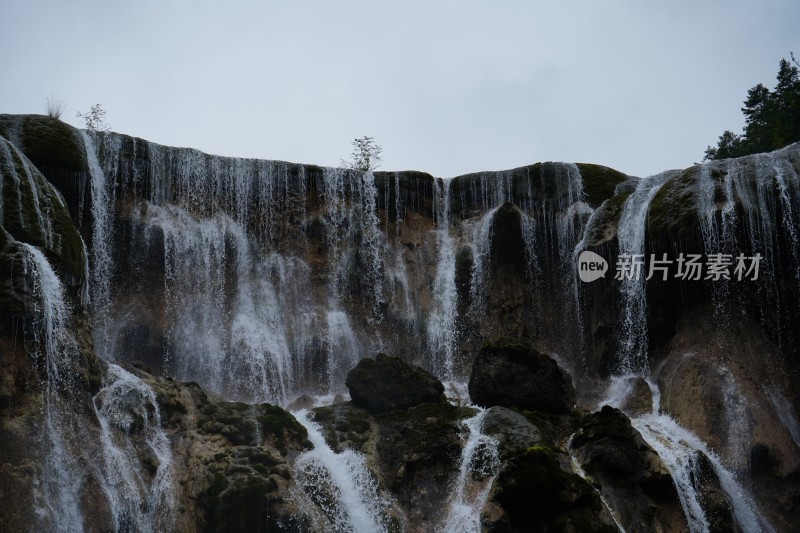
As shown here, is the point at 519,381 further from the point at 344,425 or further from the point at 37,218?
the point at 37,218

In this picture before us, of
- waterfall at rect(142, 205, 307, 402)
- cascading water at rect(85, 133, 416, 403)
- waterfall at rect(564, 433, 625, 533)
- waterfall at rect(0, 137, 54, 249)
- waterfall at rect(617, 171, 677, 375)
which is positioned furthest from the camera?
cascading water at rect(85, 133, 416, 403)

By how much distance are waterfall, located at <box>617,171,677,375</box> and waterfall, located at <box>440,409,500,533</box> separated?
7.00 m

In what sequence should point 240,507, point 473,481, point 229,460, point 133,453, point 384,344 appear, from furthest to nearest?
point 384,344 → point 473,481 → point 229,460 → point 133,453 → point 240,507

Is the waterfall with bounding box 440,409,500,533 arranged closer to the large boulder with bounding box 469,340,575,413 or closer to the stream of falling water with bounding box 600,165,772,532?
the large boulder with bounding box 469,340,575,413

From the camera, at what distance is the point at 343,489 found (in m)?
15.6

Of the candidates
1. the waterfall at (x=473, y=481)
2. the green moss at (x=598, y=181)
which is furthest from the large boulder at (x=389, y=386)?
the green moss at (x=598, y=181)

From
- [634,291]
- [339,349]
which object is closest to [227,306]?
[339,349]

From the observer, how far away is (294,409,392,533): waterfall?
49.3ft

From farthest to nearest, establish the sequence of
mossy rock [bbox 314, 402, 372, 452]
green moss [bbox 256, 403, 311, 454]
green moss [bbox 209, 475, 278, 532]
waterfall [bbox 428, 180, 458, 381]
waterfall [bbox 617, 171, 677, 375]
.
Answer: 1. waterfall [bbox 428, 180, 458, 381]
2. waterfall [bbox 617, 171, 677, 375]
3. mossy rock [bbox 314, 402, 372, 452]
4. green moss [bbox 256, 403, 311, 454]
5. green moss [bbox 209, 475, 278, 532]

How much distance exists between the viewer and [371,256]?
26.1 meters

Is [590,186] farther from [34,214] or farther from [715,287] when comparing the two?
[34,214]

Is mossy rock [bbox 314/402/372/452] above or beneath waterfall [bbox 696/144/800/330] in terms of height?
beneath

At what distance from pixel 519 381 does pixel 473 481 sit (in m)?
3.37

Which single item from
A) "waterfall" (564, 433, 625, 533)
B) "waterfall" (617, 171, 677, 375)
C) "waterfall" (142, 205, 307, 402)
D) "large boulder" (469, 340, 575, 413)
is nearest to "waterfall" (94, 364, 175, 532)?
"waterfall" (142, 205, 307, 402)
